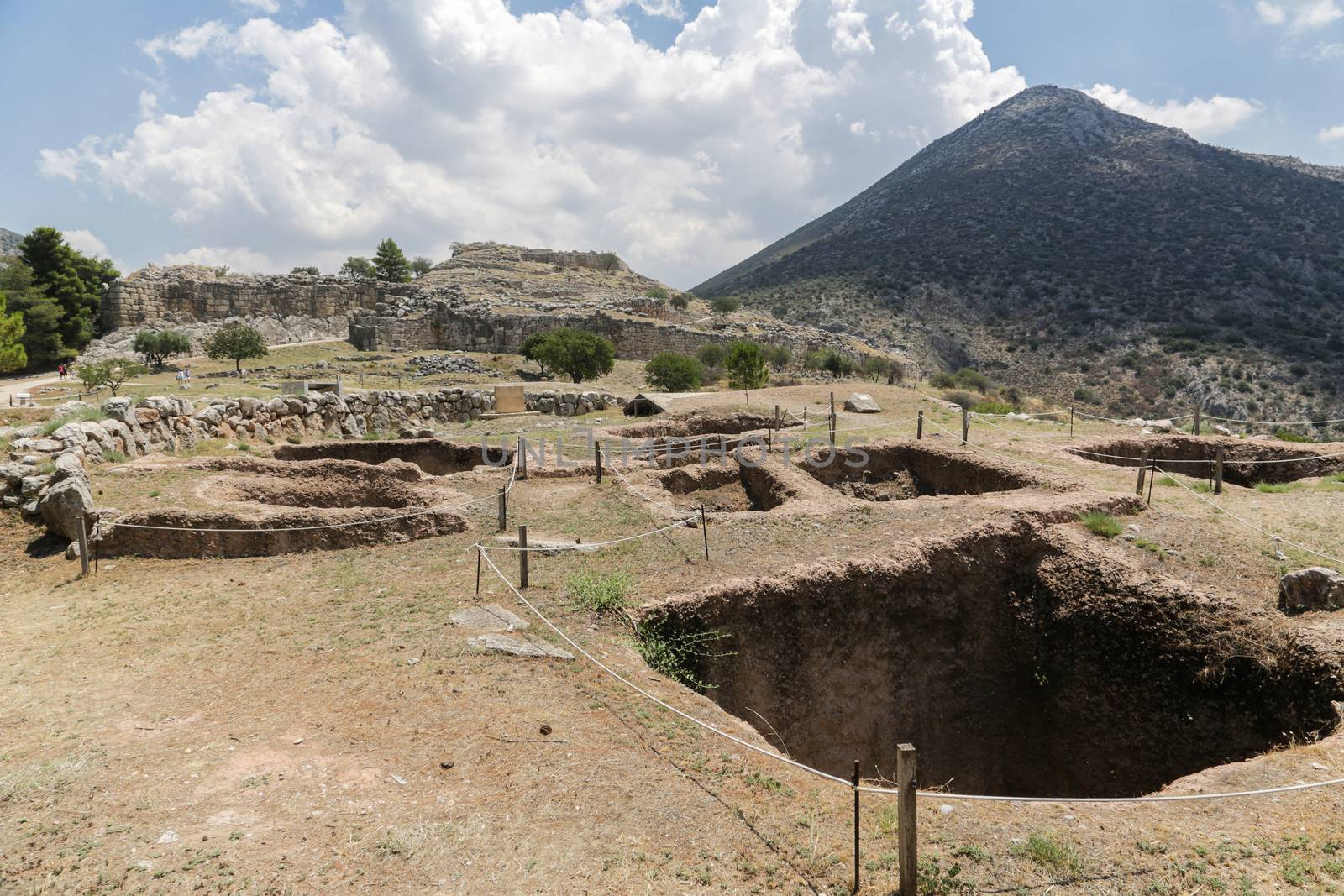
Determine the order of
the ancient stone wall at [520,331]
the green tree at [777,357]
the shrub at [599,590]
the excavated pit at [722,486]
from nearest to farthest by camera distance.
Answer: the shrub at [599,590] → the excavated pit at [722,486] → the green tree at [777,357] → the ancient stone wall at [520,331]

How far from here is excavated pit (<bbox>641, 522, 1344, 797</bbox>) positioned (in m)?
6.89

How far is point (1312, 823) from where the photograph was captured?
4.07m

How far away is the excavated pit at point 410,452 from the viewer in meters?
17.5

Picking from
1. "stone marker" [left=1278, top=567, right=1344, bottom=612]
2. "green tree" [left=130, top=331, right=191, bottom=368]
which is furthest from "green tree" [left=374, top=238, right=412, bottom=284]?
"stone marker" [left=1278, top=567, right=1344, bottom=612]

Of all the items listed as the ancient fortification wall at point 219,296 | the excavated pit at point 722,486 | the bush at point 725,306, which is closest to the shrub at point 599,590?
the excavated pit at point 722,486

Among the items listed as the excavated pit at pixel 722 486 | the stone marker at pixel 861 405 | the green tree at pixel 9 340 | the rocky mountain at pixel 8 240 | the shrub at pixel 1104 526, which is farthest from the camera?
the rocky mountain at pixel 8 240

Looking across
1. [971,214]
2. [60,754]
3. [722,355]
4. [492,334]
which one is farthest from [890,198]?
[60,754]

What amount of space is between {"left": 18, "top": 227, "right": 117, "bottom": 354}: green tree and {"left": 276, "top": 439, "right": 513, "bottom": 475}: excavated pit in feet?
86.0

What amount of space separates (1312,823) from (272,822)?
5.93m

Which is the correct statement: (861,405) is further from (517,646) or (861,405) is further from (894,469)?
(517,646)

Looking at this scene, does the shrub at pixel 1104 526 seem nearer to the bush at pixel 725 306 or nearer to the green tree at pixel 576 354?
the green tree at pixel 576 354

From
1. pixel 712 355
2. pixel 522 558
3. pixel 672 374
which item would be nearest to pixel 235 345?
pixel 672 374

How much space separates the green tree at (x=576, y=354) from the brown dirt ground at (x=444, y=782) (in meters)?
26.4

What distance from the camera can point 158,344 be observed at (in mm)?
32969
